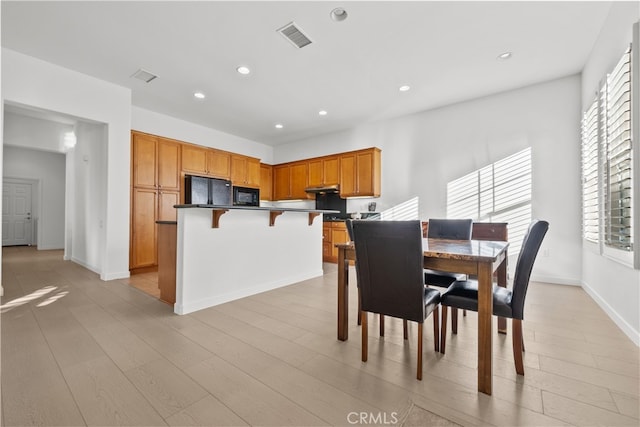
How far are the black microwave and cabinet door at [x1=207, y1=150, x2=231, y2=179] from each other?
0.39 meters

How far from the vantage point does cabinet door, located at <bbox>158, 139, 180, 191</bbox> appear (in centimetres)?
476

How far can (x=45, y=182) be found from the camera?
7.49m

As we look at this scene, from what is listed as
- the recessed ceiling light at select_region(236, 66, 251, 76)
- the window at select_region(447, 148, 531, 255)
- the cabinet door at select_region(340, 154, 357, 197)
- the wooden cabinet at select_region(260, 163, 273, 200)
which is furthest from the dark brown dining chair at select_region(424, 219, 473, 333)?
the wooden cabinet at select_region(260, 163, 273, 200)

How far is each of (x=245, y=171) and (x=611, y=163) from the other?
582 centimetres

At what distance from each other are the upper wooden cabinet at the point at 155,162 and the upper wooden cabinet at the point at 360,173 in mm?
3203

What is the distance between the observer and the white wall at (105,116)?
3254 mm

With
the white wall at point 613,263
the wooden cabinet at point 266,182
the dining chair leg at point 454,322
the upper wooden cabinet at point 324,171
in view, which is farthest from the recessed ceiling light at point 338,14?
the wooden cabinet at point 266,182

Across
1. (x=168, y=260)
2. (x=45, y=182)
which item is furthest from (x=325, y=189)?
(x=45, y=182)

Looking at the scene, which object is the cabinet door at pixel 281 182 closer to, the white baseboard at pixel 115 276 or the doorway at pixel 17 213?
the white baseboard at pixel 115 276

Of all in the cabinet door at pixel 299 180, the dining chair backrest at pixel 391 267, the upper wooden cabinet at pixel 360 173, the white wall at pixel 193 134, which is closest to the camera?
the dining chair backrest at pixel 391 267

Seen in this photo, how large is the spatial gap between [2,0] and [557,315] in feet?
18.9

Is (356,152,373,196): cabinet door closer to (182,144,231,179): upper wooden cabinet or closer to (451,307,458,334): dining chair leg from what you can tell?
(182,144,231,179): upper wooden cabinet

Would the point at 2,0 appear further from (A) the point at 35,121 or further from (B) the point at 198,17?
(A) the point at 35,121

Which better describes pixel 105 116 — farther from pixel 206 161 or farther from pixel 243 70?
pixel 243 70
